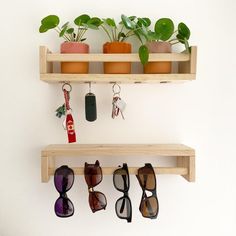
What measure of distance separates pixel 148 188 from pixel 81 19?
610 millimetres

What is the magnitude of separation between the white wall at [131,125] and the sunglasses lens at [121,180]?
0.11 metres

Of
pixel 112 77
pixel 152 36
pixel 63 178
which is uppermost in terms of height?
pixel 152 36

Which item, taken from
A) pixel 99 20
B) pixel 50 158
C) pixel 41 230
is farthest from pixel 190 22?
pixel 41 230

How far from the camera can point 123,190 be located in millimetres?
998

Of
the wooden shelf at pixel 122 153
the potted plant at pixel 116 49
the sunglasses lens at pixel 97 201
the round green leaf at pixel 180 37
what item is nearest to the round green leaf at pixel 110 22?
the potted plant at pixel 116 49

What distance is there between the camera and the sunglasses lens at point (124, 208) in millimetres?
995

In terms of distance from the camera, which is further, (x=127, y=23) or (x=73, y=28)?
(x=73, y=28)

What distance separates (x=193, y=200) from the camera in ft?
3.62

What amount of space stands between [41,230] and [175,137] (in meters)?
0.60

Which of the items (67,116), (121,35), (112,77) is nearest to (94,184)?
(67,116)

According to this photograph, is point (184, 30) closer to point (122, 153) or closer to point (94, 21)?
point (94, 21)

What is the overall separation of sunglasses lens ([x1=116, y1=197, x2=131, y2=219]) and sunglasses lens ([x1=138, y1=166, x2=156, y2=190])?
0.26 feet

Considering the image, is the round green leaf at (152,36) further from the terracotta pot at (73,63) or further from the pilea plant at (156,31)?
the terracotta pot at (73,63)

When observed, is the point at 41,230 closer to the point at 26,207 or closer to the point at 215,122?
the point at 26,207
